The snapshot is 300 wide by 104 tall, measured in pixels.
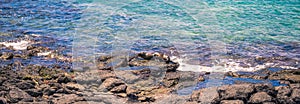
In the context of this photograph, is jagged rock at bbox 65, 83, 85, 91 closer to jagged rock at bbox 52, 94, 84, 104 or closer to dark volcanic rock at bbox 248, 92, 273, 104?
jagged rock at bbox 52, 94, 84, 104

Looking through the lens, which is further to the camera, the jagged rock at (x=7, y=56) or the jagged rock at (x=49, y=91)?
the jagged rock at (x=7, y=56)

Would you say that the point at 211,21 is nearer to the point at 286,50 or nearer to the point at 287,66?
the point at 286,50

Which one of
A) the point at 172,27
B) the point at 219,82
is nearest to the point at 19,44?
the point at 172,27

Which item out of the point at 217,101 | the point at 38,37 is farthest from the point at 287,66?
the point at 38,37

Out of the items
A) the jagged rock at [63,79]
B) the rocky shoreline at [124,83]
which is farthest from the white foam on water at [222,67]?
the jagged rock at [63,79]

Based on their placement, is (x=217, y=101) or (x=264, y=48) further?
(x=264, y=48)

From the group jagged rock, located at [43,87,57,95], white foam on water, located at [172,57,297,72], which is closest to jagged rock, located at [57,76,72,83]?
jagged rock, located at [43,87,57,95]

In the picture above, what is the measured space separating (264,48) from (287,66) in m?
2.64

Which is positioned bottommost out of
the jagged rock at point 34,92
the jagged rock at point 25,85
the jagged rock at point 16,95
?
the jagged rock at point 34,92

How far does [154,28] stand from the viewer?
19656 millimetres

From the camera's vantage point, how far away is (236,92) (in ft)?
32.8

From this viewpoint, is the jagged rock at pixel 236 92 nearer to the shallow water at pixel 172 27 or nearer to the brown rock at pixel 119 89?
the brown rock at pixel 119 89

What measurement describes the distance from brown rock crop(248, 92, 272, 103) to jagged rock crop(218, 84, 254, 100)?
0.15 meters

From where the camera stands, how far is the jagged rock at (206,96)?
9.85 meters
